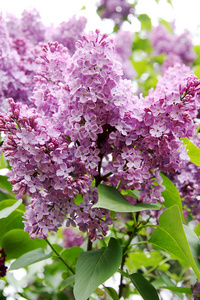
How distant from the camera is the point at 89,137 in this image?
109 centimetres

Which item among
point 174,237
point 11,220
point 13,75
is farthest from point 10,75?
point 174,237

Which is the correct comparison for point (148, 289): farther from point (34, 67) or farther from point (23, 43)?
point (23, 43)

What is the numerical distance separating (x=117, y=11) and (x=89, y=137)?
3023 millimetres

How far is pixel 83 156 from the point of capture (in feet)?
3.53

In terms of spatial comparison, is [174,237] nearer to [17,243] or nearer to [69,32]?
[17,243]

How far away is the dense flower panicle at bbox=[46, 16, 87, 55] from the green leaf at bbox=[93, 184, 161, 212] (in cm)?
116

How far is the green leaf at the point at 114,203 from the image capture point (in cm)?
97

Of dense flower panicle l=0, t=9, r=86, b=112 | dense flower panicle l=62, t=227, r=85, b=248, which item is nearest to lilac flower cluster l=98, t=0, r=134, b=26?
dense flower panicle l=0, t=9, r=86, b=112

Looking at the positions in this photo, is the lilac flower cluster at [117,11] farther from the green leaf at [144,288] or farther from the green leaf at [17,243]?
the green leaf at [144,288]

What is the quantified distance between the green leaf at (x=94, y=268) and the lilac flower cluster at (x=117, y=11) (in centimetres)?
308

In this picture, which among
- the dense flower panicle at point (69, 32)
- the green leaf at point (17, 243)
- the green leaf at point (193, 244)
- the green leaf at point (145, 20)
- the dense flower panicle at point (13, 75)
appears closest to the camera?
the green leaf at point (193, 244)

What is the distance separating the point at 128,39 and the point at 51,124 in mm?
2643

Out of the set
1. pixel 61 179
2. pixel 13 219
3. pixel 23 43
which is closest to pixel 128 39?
pixel 23 43

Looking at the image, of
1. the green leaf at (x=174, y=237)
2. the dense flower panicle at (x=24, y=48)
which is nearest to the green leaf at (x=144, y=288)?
the green leaf at (x=174, y=237)
